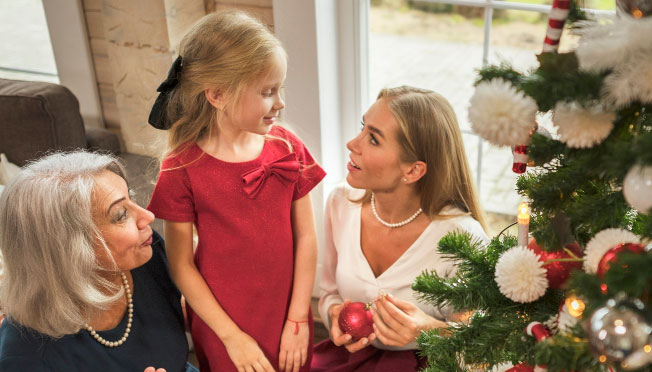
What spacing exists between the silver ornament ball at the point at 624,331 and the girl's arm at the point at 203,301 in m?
1.16

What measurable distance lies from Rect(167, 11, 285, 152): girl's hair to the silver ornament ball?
1.03m

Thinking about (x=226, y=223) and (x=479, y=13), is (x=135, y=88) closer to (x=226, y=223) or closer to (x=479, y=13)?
(x=226, y=223)

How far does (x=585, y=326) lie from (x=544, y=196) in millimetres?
225

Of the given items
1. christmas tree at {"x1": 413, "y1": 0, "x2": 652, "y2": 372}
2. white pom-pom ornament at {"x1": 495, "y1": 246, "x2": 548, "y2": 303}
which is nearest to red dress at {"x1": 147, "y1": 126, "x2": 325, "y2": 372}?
christmas tree at {"x1": 413, "y1": 0, "x2": 652, "y2": 372}

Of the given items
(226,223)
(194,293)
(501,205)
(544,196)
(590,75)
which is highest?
(590,75)

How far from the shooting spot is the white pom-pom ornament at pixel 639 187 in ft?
2.46

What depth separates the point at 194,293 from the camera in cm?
173

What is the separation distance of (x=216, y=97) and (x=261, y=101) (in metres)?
0.12

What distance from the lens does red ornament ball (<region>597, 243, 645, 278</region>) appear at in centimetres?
83

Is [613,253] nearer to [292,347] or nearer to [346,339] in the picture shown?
[346,339]

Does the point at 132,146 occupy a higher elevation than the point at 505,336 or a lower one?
lower

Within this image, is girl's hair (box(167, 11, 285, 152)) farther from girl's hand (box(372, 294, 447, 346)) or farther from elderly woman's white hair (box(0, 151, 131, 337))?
girl's hand (box(372, 294, 447, 346))

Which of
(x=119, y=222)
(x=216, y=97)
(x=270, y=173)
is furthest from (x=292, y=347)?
(x=216, y=97)

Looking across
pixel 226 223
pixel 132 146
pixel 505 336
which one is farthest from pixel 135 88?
pixel 505 336
